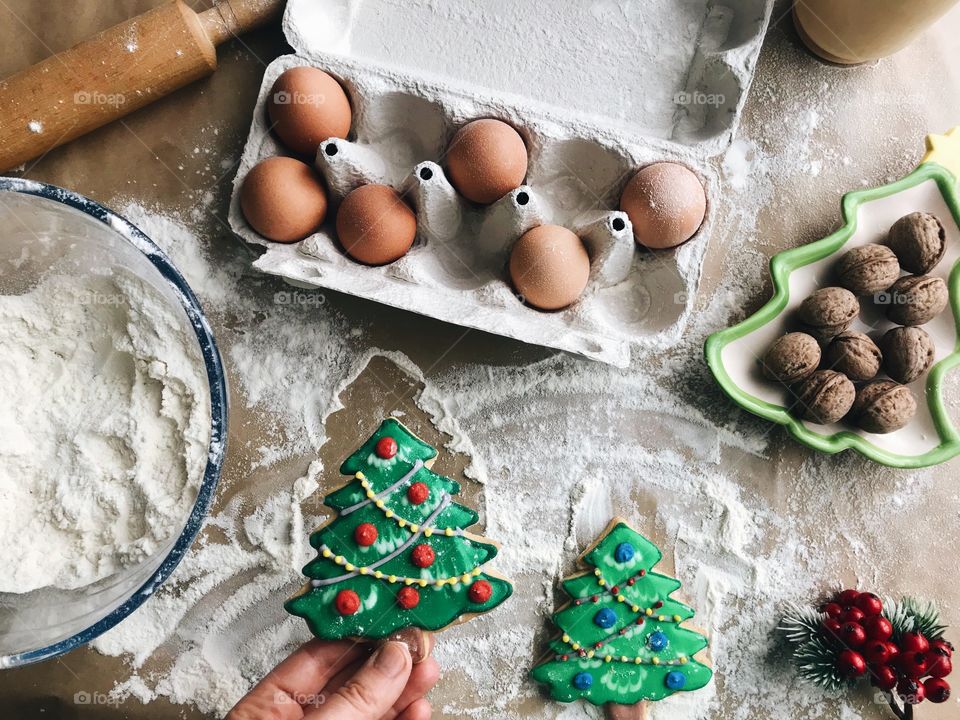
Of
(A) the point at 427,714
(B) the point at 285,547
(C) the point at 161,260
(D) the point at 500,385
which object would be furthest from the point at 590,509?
(C) the point at 161,260

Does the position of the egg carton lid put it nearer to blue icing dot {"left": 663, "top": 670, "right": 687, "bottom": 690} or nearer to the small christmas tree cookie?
the small christmas tree cookie

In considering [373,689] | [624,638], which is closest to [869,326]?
[624,638]

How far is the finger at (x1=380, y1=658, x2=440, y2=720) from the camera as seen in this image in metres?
1.20

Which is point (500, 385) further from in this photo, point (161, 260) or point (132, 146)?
point (132, 146)

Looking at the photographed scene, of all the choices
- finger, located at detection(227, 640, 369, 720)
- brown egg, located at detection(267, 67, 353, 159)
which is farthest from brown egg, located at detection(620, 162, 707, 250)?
finger, located at detection(227, 640, 369, 720)

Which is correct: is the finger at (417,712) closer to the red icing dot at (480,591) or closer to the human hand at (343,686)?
the human hand at (343,686)

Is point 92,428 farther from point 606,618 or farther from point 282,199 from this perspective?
→ point 606,618

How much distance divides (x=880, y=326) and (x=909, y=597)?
495 millimetres

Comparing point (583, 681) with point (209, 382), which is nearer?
point (209, 382)

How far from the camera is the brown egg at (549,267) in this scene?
1183 millimetres

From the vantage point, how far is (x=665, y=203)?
1175 millimetres

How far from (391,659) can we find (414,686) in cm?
13

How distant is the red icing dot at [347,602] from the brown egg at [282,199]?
0.58m

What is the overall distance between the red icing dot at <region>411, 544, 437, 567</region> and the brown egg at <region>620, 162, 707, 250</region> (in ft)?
2.01
